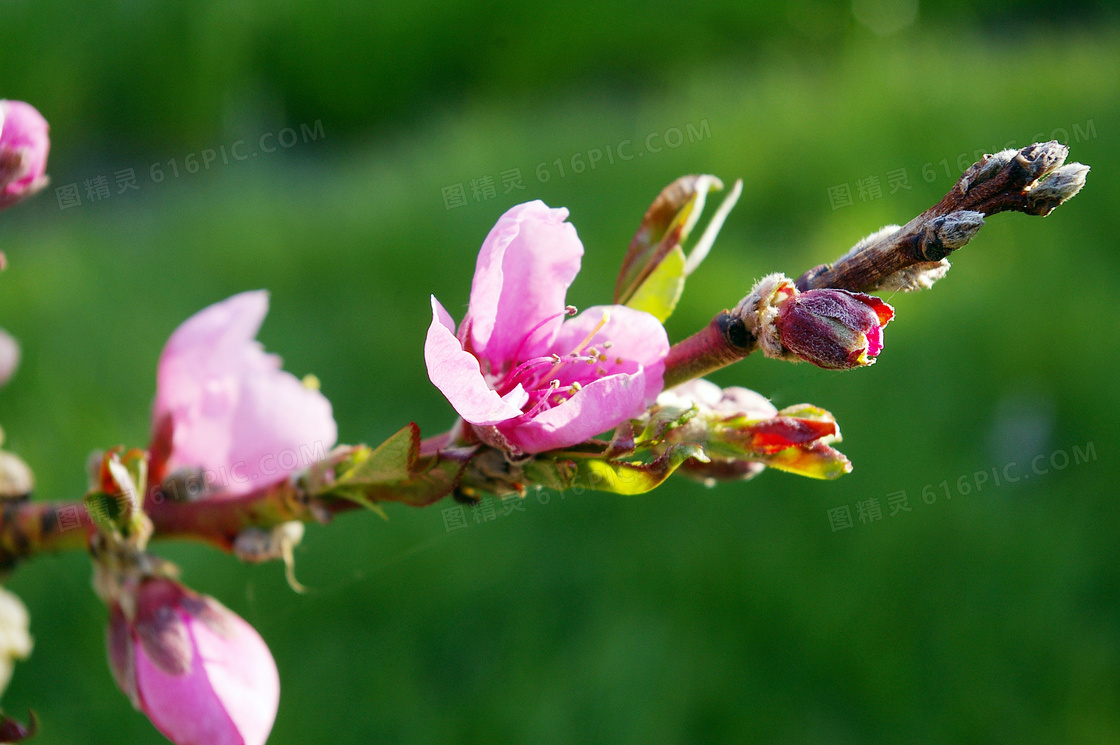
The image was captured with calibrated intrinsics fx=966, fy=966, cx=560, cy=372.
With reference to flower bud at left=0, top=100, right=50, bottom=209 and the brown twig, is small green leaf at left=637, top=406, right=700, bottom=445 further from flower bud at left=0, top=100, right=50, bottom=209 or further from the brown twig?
flower bud at left=0, top=100, right=50, bottom=209

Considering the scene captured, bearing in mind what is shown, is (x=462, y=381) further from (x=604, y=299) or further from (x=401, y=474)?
(x=604, y=299)

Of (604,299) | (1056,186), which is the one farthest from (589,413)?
(604,299)

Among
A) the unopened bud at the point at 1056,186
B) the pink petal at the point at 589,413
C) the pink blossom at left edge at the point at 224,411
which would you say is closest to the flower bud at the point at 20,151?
the pink blossom at left edge at the point at 224,411

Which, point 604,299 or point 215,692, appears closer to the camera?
point 215,692

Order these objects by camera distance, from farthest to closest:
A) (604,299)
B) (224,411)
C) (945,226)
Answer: (604,299), (224,411), (945,226)

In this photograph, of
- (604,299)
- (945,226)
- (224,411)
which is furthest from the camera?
(604,299)

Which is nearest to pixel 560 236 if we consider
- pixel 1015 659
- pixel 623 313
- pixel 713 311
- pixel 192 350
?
pixel 623 313

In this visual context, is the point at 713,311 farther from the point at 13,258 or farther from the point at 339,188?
the point at 13,258
